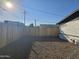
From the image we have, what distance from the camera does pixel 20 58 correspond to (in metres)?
5.41

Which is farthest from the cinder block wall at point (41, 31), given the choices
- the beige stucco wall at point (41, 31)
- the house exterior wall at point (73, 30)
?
the house exterior wall at point (73, 30)

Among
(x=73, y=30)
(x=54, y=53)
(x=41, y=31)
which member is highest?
(x=73, y=30)

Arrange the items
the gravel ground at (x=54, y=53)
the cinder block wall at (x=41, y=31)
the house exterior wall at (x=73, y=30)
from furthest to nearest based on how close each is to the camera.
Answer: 1. the cinder block wall at (x=41, y=31)
2. the house exterior wall at (x=73, y=30)
3. the gravel ground at (x=54, y=53)

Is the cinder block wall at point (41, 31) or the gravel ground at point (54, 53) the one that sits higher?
the cinder block wall at point (41, 31)

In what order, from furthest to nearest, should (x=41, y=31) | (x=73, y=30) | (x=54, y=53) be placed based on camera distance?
(x=41, y=31) → (x=73, y=30) → (x=54, y=53)

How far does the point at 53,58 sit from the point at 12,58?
1.89 m

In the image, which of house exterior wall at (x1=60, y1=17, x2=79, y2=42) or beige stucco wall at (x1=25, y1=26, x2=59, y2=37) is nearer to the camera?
house exterior wall at (x1=60, y1=17, x2=79, y2=42)

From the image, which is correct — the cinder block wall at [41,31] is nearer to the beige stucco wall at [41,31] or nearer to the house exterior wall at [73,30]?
the beige stucco wall at [41,31]

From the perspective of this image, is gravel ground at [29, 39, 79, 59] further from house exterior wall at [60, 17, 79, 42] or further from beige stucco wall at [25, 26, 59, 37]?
beige stucco wall at [25, 26, 59, 37]

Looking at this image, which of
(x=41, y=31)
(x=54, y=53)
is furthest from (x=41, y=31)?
(x=54, y=53)

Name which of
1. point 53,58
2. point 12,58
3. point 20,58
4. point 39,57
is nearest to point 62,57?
point 53,58

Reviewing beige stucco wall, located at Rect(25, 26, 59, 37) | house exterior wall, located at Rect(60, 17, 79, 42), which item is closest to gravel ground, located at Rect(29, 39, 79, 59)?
house exterior wall, located at Rect(60, 17, 79, 42)

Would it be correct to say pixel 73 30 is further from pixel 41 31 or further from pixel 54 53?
pixel 41 31

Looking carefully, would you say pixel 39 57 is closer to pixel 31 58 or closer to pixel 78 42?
pixel 31 58
